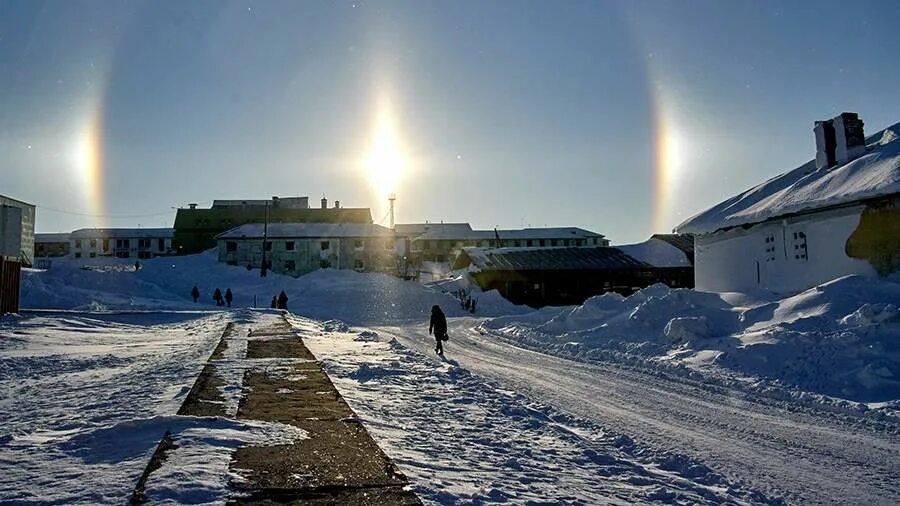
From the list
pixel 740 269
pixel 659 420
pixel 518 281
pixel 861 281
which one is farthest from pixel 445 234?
pixel 659 420

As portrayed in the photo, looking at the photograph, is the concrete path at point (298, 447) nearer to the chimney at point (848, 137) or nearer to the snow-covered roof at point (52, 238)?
the chimney at point (848, 137)

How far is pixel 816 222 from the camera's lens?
18609 mm

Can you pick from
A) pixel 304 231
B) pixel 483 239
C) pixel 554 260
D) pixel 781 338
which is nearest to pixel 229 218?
pixel 304 231

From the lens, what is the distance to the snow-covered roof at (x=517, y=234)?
9531 cm

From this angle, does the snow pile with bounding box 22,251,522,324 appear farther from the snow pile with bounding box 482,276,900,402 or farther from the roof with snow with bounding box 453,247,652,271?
the snow pile with bounding box 482,276,900,402

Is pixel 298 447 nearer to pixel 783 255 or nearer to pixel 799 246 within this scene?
pixel 799 246

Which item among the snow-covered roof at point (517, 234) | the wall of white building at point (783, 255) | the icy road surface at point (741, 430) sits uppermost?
the snow-covered roof at point (517, 234)

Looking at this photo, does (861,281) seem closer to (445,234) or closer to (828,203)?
(828,203)

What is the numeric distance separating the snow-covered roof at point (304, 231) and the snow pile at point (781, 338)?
50.0 m

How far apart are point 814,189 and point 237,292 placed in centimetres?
4253

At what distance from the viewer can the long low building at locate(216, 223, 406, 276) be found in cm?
6962

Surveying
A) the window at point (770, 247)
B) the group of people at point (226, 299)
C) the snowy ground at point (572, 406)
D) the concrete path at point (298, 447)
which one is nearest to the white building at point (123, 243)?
the group of people at point (226, 299)

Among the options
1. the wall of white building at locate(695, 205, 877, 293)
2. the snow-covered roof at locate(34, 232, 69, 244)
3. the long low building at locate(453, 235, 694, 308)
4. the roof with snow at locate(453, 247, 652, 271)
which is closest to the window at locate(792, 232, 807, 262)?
the wall of white building at locate(695, 205, 877, 293)

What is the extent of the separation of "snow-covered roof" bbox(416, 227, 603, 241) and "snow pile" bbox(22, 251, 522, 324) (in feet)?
142
